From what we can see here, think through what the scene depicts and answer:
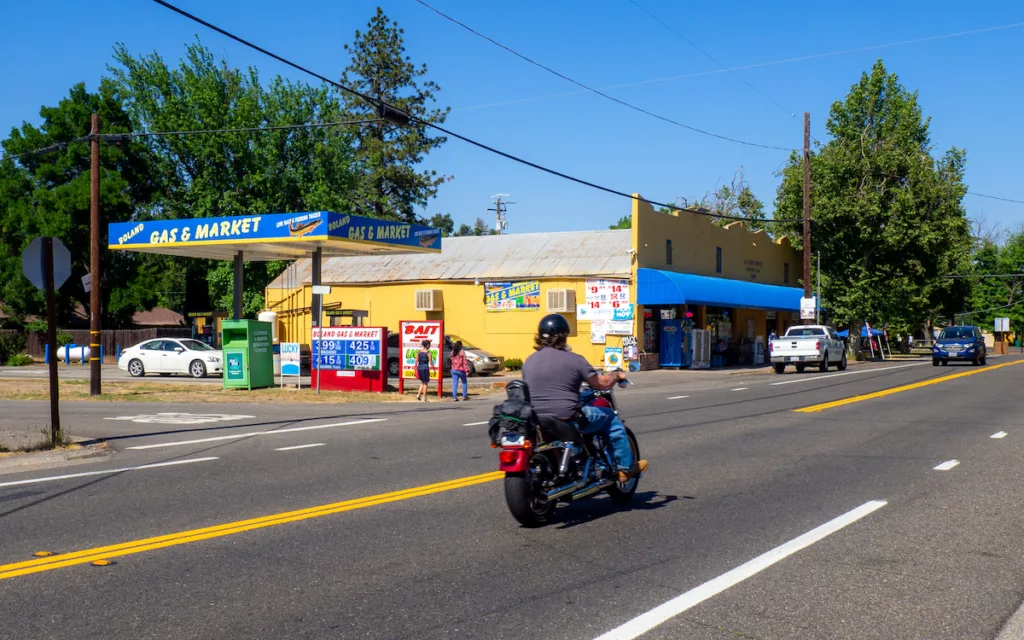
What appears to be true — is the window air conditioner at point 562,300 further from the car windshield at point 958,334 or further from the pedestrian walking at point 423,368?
the car windshield at point 958,334

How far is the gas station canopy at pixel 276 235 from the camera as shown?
27.7 metres

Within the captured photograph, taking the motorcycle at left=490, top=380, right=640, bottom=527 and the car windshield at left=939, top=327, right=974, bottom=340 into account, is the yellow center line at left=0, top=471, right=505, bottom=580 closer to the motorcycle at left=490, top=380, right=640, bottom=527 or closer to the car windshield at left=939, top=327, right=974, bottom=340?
the motorcycle at left=490, top=380, right=640, bottom=527

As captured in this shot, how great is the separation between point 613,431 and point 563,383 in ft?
2.40

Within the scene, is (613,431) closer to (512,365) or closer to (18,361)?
(512,365)

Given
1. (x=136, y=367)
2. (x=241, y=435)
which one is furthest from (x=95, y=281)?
(x=241, y=435)

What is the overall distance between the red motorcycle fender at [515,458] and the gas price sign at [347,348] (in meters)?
18.4

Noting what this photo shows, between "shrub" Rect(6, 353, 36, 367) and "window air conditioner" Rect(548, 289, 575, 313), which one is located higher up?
"window air conditioner" Rect(548, 289, 575, 313)

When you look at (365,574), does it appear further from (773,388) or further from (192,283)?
(192,283)

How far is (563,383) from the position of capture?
8.07m

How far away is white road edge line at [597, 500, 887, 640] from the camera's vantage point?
521 centimetres

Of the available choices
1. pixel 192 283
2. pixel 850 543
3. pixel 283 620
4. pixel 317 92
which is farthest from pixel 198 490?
pixel 192 283

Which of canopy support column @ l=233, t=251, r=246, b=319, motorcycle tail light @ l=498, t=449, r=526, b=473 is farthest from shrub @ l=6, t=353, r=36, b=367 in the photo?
motorcycle tail light @ l=498, t=449, r=526, b=473

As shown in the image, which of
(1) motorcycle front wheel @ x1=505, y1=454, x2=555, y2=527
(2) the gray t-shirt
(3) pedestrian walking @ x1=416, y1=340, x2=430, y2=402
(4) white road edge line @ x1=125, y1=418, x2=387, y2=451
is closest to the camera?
(1) motorcycle front wheel @ x1=505, y1=454, x2=555, y2=527

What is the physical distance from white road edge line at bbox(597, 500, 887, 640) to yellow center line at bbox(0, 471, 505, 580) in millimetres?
3772
